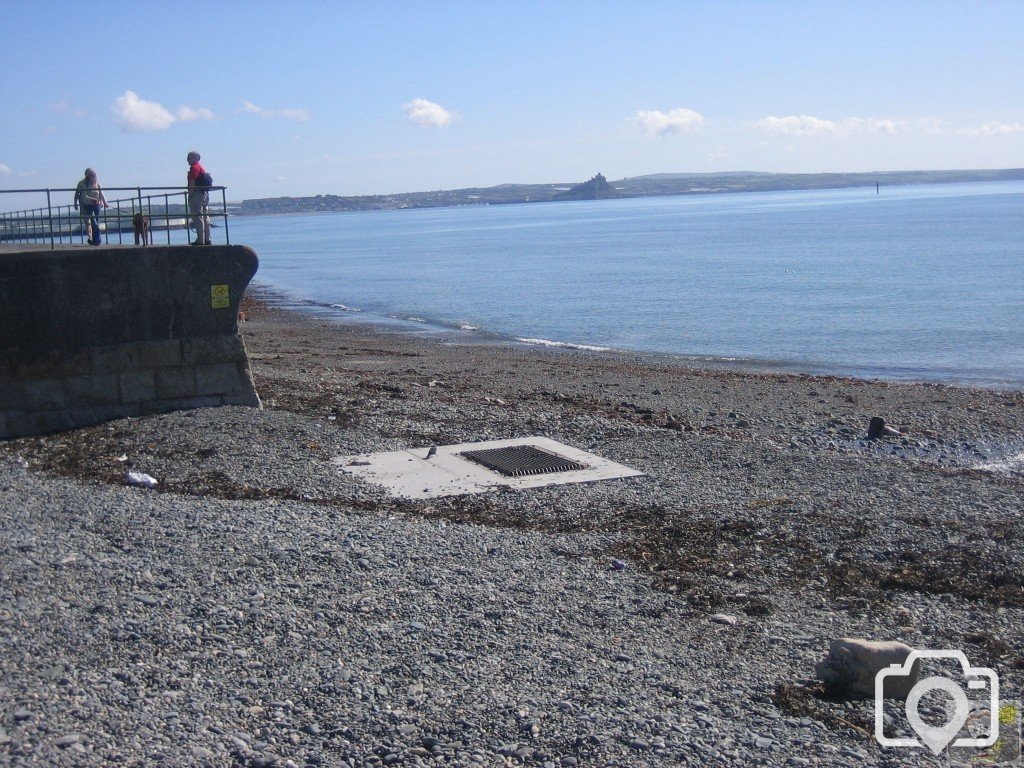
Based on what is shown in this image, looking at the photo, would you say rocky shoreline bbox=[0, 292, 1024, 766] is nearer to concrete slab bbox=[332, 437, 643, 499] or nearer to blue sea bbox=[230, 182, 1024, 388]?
concrete slab bbox=[332, 437, 643, 499]

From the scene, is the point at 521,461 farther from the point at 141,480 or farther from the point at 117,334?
the point at 117,334

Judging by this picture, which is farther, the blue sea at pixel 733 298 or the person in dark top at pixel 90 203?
the blue sea at pixel 733 298

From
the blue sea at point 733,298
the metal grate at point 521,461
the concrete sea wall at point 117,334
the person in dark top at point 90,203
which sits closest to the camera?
the metal grate at point 521,461

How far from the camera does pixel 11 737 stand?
5.36 metres

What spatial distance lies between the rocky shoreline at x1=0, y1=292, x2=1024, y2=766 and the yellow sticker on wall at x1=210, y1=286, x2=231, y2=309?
61.8 inches

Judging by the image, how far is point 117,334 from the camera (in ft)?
46.9

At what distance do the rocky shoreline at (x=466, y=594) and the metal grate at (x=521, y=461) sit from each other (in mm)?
809

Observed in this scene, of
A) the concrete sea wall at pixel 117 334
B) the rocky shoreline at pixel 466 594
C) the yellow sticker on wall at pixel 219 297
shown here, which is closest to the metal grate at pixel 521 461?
the rocky shoreline at pixel 466 594

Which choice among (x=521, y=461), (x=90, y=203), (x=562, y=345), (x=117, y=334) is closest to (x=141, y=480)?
(x=117, y=334)

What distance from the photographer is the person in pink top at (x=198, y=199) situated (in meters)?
15.2

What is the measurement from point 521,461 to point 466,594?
4.72m

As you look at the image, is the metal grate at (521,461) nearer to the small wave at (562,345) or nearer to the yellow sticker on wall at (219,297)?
the yellow sticker on wall at (219,297)

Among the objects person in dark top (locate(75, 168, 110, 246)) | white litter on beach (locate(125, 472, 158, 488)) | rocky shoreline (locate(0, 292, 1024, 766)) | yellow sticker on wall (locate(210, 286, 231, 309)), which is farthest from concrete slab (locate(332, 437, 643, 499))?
person in dark top (locate(75, 168, 110, 246))

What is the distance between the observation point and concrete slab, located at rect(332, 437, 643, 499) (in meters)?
11.3
